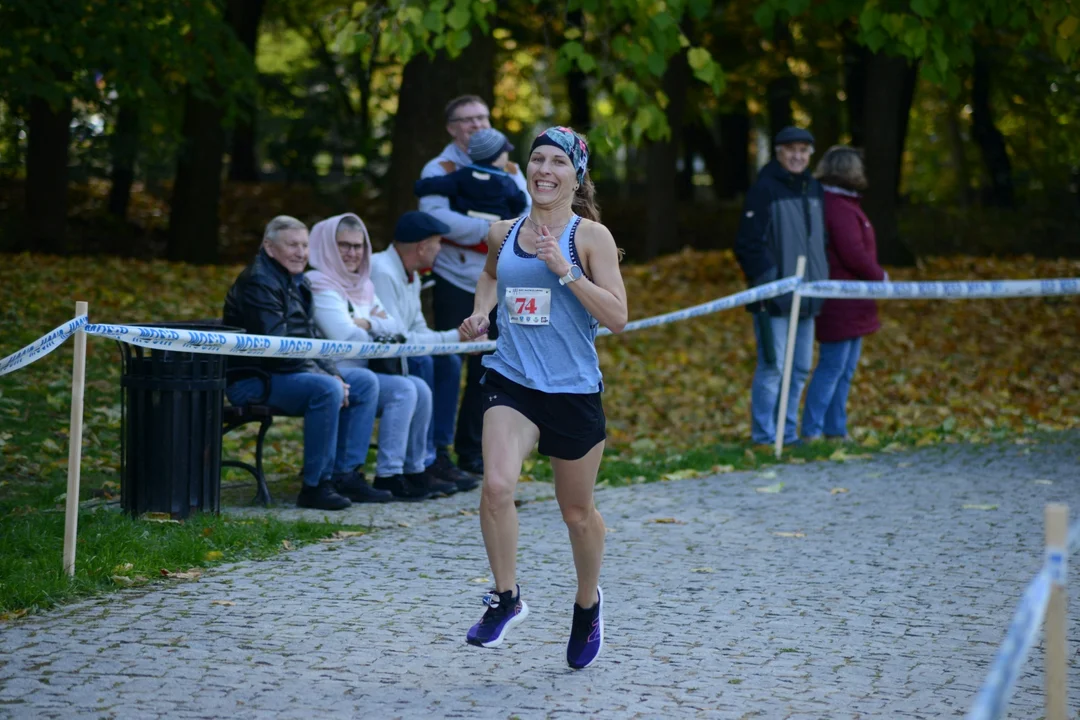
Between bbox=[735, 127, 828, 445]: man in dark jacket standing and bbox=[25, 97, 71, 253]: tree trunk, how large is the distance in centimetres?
1258

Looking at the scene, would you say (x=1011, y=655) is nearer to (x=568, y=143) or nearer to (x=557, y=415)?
(x=557, y=415)

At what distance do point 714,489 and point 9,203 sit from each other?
809 inches

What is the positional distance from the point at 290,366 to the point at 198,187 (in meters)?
14.0

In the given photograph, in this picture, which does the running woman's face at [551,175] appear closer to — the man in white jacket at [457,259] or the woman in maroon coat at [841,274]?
the man in white jacket at [457,259]

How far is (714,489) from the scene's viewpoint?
9516 millimetres

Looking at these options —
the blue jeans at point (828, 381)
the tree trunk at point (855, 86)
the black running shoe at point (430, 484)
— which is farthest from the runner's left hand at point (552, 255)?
the tree trunk at point (855, 86)

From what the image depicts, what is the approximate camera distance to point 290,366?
27.5 feet

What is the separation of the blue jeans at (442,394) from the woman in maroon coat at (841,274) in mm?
3308

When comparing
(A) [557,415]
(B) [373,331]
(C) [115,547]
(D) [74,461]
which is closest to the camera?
(A) [557,415]

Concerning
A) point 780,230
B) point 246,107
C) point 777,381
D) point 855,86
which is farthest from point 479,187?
point 855,86

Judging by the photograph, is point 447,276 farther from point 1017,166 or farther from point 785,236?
point 1017,166

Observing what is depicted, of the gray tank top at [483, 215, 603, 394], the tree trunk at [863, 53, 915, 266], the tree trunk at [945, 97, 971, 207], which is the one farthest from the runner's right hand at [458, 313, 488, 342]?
the tree trunk at [945, 97, 971, 207]

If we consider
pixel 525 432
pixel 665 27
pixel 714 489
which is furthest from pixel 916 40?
pixel 525 432

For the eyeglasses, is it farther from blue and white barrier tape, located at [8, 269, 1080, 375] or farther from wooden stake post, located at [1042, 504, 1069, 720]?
wooden stake post, located at [1042, 504, 1069, 720]
